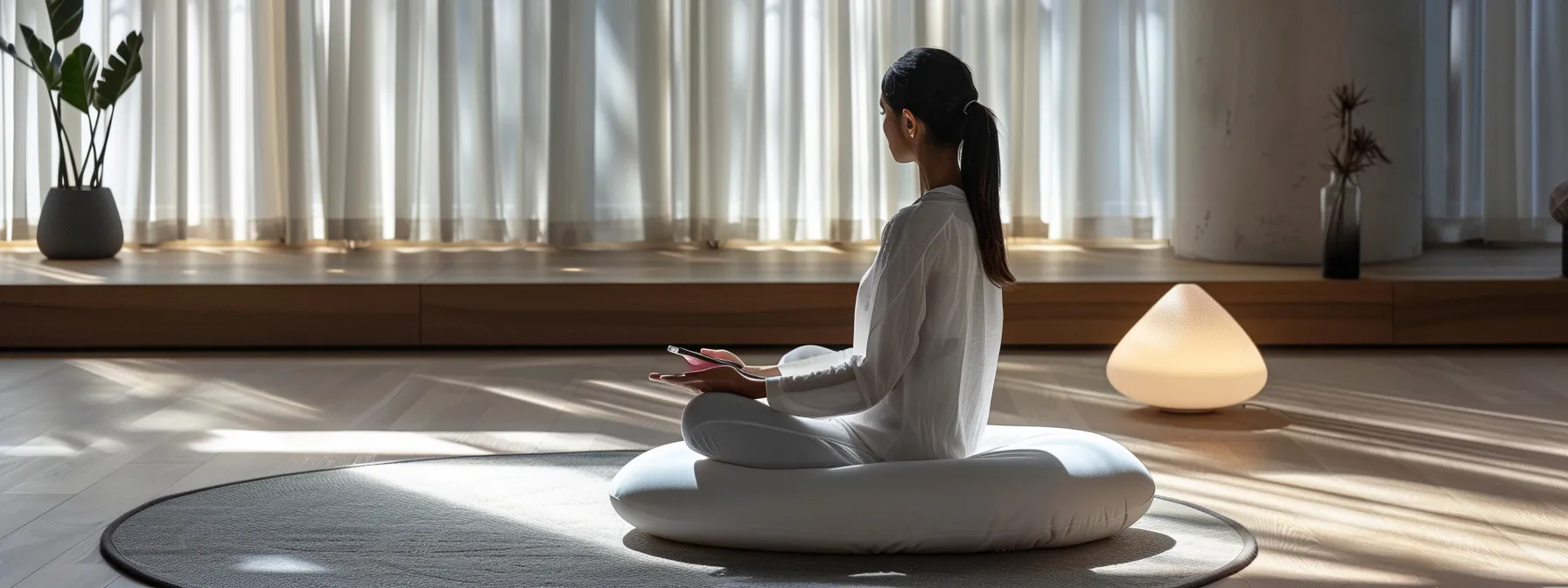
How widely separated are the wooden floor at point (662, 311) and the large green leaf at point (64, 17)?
4.58 feet

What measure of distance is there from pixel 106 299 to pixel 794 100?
3.02 meters

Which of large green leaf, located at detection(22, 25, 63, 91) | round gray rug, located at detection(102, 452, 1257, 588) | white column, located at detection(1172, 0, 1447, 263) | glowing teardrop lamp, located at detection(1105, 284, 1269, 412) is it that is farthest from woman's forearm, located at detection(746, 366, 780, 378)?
large green leaf, located at detection(22, 25, 63, 91)

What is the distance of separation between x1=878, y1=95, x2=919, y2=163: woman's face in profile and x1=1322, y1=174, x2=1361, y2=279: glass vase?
2.95 m

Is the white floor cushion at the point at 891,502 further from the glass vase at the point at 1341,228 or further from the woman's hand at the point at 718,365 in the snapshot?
the glass vase at the point at 1341,228

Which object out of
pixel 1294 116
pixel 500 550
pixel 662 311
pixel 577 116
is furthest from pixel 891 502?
pixel 577 116

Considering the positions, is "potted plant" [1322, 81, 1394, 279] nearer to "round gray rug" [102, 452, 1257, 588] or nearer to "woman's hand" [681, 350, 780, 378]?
"round gray rug" [102, 452, 1257, 588]

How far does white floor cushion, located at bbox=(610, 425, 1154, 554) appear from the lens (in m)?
2.59

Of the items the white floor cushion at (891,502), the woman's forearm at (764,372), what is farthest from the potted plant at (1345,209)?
the woman's forearm at (764,372)

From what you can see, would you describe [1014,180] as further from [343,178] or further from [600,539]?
[600,539]

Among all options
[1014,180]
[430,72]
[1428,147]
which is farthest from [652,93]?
[1428,147]

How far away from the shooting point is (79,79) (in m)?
6.26

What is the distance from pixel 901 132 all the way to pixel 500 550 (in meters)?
0.96

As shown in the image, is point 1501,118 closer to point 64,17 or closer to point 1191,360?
point 1191,360

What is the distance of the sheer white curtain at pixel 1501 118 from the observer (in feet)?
22.4
